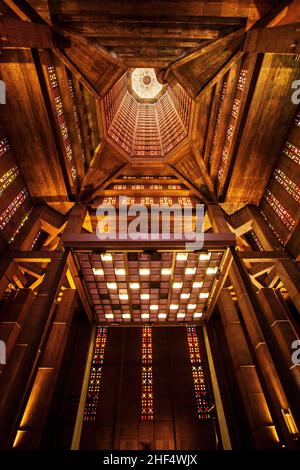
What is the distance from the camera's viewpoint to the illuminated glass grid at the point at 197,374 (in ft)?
45.0

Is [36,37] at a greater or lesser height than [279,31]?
greater

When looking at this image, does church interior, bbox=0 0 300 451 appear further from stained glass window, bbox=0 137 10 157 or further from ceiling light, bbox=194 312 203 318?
stained glass window, bbox=0 137 10 157

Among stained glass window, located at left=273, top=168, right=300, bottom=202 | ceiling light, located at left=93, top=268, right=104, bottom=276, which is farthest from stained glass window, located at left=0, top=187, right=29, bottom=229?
stained glass window, located at left=273, top=168, right=300, bottom=202

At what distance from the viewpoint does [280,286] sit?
47.1ft

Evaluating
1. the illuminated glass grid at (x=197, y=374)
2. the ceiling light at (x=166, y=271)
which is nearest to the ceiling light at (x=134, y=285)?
the ceiling light at (x=166, y=271)

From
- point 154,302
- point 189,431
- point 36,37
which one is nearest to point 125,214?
point 154,302

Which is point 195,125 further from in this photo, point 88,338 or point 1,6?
point 88,338

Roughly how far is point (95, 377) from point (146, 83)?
44.4 m

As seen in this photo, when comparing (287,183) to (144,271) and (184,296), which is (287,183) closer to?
(184,296)

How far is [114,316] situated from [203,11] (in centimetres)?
1863

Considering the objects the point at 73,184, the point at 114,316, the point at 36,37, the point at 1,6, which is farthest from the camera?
the point at 114,316

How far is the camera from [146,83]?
4022cm

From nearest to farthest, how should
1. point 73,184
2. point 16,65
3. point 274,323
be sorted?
1. point 16,65
2. point 274,323
3. point 73,184

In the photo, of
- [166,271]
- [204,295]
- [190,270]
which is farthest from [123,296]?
[204,295]
